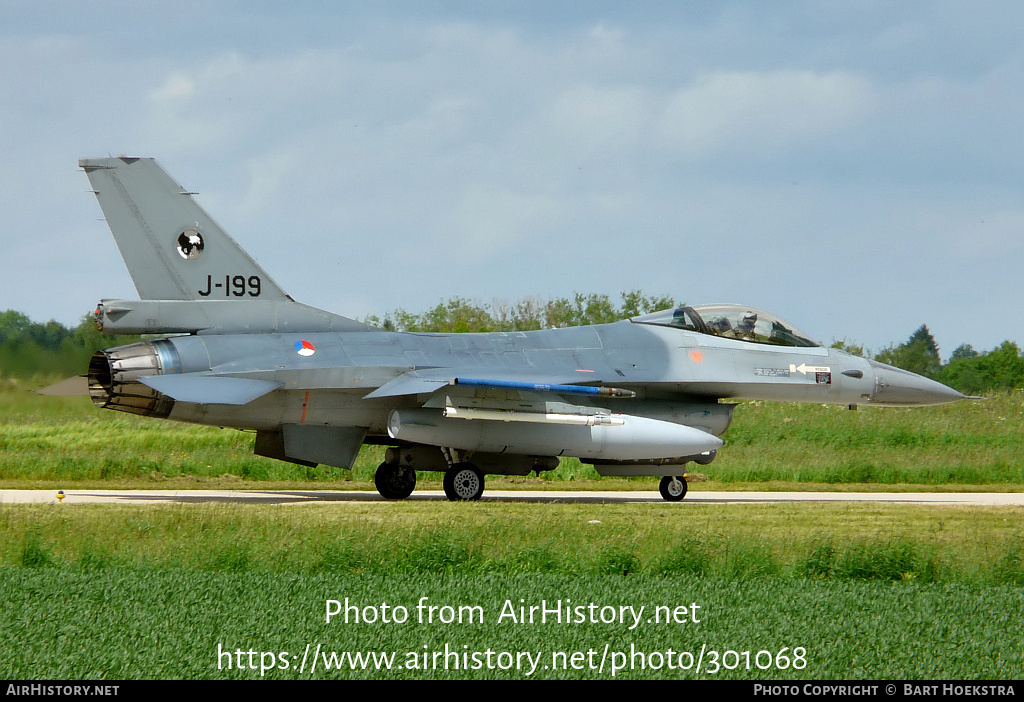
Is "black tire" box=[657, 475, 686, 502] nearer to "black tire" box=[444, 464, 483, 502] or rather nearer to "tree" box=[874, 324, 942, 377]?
"black tire" box=[444, 464, 483, 502]

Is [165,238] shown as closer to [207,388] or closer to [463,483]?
[207,388]

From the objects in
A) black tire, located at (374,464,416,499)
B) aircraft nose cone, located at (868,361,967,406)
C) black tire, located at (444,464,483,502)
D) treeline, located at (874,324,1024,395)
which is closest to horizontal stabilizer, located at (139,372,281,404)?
black tire, located at (374,464,416,499)

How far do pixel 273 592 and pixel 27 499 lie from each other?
9.27 meters

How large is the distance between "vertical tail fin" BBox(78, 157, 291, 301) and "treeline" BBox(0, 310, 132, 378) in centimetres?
238

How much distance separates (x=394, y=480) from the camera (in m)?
17.1

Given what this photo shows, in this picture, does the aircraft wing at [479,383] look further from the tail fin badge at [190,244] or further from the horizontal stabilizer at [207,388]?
the tail fin badge at [190,244]

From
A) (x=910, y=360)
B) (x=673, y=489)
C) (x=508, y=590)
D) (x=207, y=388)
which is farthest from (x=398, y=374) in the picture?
(x=910, y=360)

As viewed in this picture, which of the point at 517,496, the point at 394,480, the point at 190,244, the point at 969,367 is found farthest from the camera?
the point at 969,367

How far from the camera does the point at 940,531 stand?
11891mm

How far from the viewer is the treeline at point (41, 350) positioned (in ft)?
55.8

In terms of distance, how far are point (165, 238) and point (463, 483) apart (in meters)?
5.46

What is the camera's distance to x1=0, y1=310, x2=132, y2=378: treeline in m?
17.0

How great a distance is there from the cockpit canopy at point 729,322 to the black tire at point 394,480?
14.7 ft
